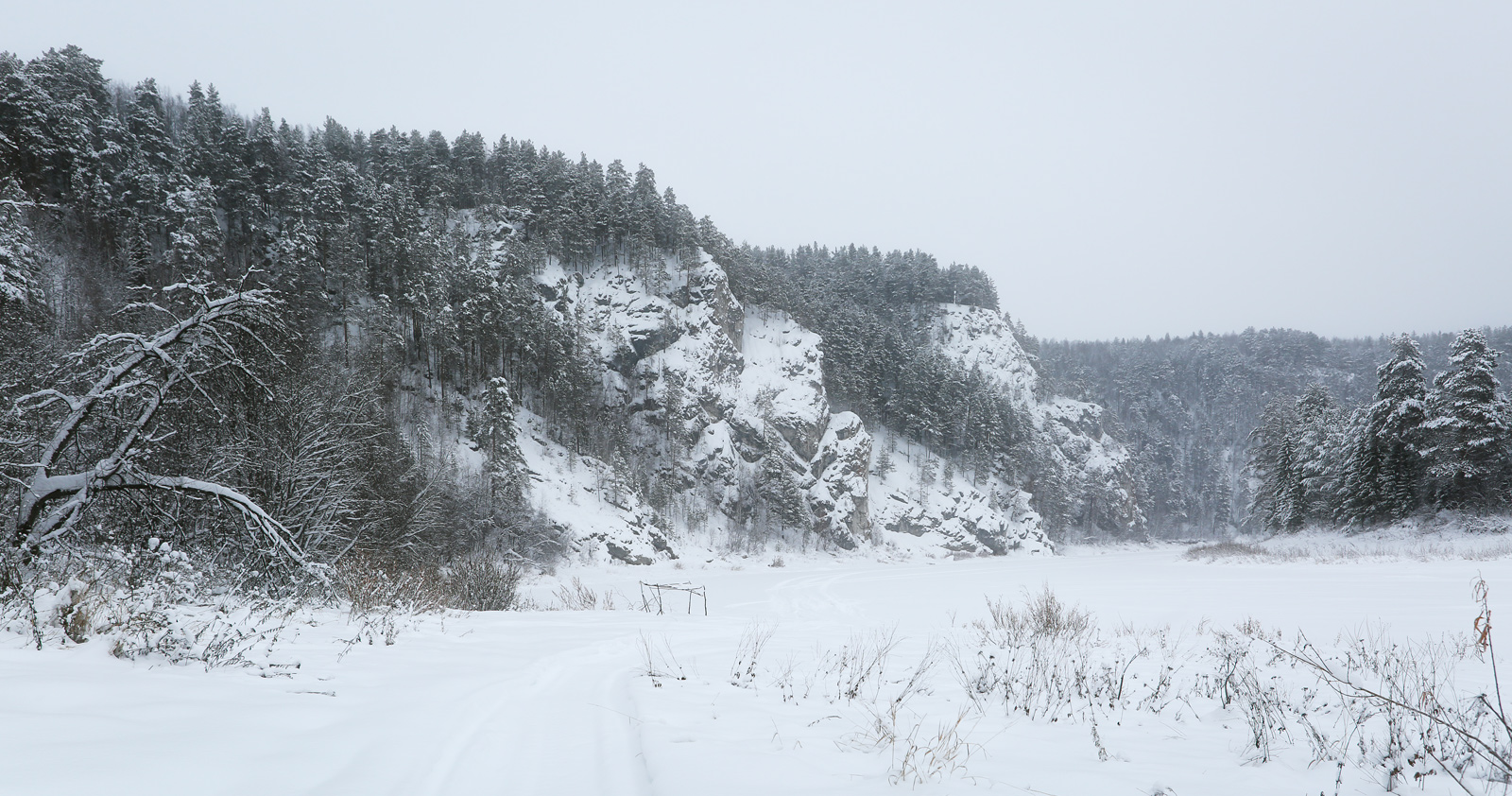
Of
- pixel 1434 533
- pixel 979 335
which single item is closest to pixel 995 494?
pixel 979 335

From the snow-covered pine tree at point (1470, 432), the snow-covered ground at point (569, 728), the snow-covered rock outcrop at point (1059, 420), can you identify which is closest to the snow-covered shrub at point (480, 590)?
the snow-covered ground at point (569, 728)

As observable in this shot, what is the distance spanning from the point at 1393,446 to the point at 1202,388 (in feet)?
409

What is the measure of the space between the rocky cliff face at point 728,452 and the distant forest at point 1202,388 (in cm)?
4112

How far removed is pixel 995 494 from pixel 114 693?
76878mm

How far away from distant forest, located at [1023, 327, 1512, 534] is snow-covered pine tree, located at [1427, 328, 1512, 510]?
63.5 m

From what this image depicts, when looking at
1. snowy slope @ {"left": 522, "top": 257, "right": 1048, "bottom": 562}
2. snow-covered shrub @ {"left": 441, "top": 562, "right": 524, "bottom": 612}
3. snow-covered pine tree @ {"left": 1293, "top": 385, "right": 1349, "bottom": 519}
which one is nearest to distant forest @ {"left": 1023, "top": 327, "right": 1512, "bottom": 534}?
snowy slope @ {"left": 522, "top": 257, "right": 1048, "bottom": 562}

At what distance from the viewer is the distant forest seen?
110750 millimetres

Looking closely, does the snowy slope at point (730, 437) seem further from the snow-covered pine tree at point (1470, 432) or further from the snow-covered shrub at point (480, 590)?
the snow-covered pine tree at point (1470, 432)

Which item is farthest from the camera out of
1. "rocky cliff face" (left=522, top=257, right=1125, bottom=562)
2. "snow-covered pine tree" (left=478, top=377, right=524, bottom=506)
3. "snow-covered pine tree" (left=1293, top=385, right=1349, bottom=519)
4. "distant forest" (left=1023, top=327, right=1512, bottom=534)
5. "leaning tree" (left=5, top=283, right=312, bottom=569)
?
"distant forest" (left=1023, top=327, right=1512, bottom=534)

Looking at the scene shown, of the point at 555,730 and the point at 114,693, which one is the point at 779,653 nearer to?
the point at 555,730

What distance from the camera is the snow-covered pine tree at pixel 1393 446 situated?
3344 centimetres

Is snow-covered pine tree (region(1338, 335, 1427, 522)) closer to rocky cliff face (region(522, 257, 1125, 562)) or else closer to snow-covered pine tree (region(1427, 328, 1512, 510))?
snow-covered pine tree (region(1427, 328, 1512, 510))

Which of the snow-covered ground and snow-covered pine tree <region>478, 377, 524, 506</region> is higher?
snow-covered pine tree <region>478, 377, 524, 506</region>

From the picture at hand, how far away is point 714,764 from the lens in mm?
3217
